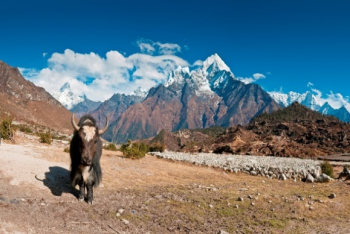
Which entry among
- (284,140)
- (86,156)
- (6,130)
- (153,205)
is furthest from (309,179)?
(284,140)

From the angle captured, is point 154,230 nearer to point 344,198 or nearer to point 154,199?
point 154,199

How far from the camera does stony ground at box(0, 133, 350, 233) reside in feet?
27.1

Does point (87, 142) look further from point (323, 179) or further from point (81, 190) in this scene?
point (323, 179)

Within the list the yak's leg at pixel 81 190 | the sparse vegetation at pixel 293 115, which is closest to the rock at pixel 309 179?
the yak's leg at pixel 81 190

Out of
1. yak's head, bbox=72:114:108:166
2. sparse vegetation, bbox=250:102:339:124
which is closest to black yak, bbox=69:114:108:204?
yak's head, bbox=72:114:108:166

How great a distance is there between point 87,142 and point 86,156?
1.60 ft

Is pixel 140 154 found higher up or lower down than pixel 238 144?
lower down

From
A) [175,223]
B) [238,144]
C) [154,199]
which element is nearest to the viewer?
[175,223]

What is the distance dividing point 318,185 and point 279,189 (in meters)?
3.73

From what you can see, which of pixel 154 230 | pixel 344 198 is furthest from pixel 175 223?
pixel 344 198

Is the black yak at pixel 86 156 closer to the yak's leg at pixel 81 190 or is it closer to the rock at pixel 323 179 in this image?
the yak's leg at pixel 81 190

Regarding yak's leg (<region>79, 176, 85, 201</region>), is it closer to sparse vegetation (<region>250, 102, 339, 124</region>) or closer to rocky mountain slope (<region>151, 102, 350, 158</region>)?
rocky mountain slope (<region>151, 102, 350, 158</region>)

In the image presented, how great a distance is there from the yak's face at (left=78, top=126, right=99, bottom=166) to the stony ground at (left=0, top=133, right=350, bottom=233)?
5.59ft

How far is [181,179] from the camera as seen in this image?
17.2m
